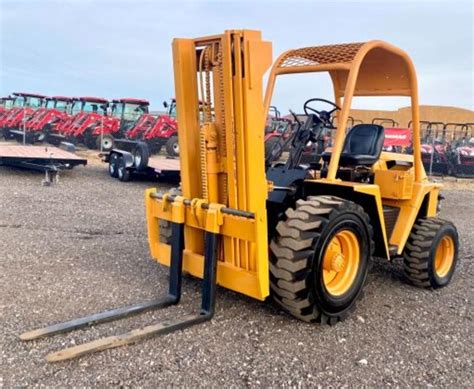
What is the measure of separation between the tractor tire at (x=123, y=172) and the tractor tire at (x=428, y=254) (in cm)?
846

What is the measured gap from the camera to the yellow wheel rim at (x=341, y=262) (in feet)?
12.8

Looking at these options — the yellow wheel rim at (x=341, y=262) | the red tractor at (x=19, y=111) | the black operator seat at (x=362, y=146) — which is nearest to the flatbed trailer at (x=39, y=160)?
the black operator seat at (x=362, y=146)

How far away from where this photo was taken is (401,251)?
192 inches

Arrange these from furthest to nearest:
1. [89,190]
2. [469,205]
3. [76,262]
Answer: [469,205] → [89,190] → [76,262]

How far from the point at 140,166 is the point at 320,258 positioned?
883 centimetres

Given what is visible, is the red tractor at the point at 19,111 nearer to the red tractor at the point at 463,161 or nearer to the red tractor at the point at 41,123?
the red tractor at the point at 41,123

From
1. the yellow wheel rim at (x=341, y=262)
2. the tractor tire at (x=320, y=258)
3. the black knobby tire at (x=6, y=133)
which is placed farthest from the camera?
the black knobby tire at (x=6, y=133)

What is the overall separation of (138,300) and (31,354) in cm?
115

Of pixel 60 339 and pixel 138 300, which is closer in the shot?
pixel 60 339

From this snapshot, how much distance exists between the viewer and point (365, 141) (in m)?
5.06

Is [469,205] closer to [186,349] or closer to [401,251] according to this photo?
[401,251]

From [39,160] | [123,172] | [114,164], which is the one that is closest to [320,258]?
[123,172]

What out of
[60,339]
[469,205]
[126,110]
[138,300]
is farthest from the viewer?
[126,110]

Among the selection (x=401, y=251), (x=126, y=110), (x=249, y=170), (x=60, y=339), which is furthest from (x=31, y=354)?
(x=126, y=110)
